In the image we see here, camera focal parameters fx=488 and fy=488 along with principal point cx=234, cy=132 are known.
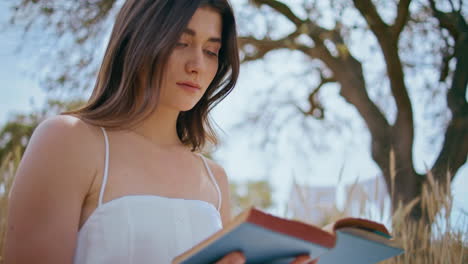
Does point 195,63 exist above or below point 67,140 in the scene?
above

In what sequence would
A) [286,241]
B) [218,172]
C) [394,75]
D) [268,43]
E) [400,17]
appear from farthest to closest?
[268,43] < [394,75] < [400,17] < [218,172] < [286,241]

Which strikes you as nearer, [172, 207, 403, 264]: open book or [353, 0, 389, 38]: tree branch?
[172, 207, 403, 264]: open book

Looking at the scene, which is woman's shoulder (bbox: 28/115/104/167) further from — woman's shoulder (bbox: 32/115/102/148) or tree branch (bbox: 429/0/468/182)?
tree branch (bbox: 429/0/468/182)

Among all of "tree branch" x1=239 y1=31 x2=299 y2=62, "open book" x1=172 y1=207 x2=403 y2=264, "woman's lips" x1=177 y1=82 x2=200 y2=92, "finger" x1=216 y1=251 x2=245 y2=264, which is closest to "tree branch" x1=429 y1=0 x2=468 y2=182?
"tree branch" x1=239 y1=31 x2=299 y2=62

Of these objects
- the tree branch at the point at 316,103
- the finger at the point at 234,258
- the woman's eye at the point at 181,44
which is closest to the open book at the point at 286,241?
the finger at the point at 234,258

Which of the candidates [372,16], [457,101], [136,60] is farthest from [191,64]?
[457,101]

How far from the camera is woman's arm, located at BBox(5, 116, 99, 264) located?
1.30 m

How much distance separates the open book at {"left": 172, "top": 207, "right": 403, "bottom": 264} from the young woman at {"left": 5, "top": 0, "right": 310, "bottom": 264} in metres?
0.08

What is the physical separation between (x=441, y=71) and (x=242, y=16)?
2.61m

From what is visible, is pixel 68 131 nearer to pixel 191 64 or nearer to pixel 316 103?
pixel 191 64

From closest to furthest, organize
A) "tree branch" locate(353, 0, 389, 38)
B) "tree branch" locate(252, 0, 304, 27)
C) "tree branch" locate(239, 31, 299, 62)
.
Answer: "tree branch" locate(353, 0, 389, 38)
"tree branch" locate(252, 0, 304, 27)
"tree branch" locate(239, 31, 299, 62)

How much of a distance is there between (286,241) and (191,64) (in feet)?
2.78

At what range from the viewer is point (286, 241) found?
38.3 inches

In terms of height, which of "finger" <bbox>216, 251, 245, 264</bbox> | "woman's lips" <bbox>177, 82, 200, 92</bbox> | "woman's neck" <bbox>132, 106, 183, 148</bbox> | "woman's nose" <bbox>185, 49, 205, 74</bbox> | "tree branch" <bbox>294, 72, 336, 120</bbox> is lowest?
"tree branch" <bbox>294, 72, 336, 120</bbox>
